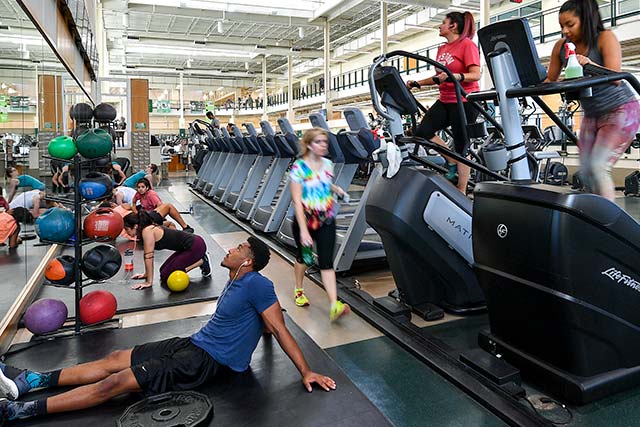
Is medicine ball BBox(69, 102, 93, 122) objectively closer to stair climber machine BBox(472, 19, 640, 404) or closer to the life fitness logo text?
stair climber machine BBox(472, 19, 640, 404)

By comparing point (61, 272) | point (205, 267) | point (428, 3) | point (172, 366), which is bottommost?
point (172, 366)

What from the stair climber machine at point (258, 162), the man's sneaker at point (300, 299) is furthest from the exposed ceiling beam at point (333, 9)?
the man's sneaker at point (300, 299)

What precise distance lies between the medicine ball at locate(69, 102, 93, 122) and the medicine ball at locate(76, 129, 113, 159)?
235 centimetres

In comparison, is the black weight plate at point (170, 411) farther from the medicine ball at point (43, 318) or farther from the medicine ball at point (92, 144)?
the medicine ball at point (92, 144)

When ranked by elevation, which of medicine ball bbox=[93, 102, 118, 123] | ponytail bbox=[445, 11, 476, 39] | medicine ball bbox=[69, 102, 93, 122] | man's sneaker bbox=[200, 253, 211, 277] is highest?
ponytail bbox=[445, 11, 476, 39]

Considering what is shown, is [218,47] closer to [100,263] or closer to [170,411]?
[100,263]

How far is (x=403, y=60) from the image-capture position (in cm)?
1867

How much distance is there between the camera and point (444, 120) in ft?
10.8

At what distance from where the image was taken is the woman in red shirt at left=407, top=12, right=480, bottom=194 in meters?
3.17

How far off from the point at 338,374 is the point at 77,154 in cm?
198

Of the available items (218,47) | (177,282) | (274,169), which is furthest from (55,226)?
(218,47)

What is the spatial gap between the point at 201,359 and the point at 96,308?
112cm

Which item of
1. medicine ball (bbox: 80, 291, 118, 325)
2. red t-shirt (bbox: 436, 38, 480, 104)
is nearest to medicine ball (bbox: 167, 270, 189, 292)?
medicine ball (bbox: 80, 291, 118, 325)

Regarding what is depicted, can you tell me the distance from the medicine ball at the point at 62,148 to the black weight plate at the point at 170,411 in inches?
62.7
